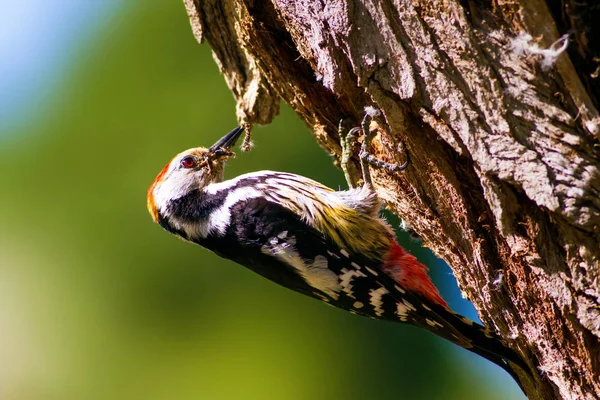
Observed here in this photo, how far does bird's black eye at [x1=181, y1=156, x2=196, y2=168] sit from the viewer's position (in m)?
3.88

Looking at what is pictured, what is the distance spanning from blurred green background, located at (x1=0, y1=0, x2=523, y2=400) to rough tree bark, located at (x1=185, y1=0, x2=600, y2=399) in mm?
3252

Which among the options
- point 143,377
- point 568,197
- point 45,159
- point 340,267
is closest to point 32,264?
point 45,159

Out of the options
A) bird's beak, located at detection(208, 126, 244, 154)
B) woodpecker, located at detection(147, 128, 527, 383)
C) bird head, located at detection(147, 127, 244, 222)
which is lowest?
woodpecker, located at detection(147, 128, 527, 383)

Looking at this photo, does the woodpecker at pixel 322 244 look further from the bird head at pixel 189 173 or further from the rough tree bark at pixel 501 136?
the rough tree bark at pixel 501 136

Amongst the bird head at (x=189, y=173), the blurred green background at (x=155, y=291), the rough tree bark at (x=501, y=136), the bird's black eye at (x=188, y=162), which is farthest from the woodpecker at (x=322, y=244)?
the blurred green background at (x=155, y=291)

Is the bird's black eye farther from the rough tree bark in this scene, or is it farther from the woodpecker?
the rough tree bark

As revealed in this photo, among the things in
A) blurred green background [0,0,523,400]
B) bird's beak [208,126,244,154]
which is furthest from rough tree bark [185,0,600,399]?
blurred green background [0,0,523,400]

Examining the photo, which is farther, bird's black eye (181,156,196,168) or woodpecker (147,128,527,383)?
bird's black eye (181,156,196,168)

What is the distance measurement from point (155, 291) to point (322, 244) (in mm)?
3498

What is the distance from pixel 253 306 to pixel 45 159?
2681mm

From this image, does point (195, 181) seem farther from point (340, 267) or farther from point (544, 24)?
point (544, 24)

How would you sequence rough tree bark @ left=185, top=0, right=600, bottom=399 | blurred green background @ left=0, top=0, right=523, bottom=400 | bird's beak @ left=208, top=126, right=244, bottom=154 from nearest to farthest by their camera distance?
1. rough tree bark @ left=185, top=0, right=600, bottom=399
2. bird's beak @ left=208, top=126, right=244, bottom=154
3. blurred green background @ left=0, top=0, right=523, bottom=400

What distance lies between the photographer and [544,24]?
205cm

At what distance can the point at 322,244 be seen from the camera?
3402mm
